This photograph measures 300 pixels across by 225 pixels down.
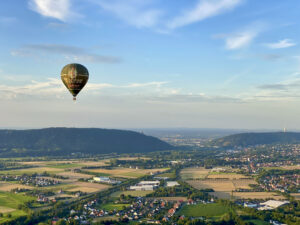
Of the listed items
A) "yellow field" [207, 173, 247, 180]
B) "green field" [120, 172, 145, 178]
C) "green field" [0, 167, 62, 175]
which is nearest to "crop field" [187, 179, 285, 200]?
"yellow field" [207, 173, 247, 180]

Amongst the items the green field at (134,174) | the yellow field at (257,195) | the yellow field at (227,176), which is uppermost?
the yellow field at (227,176)

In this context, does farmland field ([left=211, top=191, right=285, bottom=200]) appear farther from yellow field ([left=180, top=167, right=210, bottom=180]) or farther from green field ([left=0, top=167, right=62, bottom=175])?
green field ([left=0, top=167, right=62, bottom=175])

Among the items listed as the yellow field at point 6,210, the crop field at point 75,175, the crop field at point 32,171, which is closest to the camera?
the yellow field at point 6,210

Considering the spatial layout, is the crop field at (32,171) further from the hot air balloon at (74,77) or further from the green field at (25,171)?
the hot air balloon at (74,77)

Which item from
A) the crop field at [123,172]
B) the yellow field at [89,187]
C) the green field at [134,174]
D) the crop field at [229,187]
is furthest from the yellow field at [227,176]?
the yellow field at [89,187]

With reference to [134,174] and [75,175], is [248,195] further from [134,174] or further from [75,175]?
[75,175]

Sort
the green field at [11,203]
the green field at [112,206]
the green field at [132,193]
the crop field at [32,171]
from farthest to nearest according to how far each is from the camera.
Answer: the crop field at [32,171] < the green field at [132,193] < the green field at [112,206] < the green field at [11,203]
